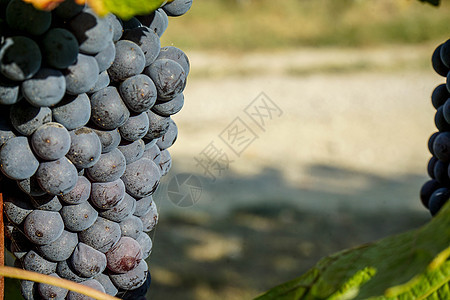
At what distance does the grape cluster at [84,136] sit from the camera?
0.52 meters

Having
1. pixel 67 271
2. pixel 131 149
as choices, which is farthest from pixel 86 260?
pixel 131 149

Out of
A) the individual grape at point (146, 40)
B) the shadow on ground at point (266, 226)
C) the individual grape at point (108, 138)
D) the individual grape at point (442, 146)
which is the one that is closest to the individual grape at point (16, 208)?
the individual grape at point (108, 138)

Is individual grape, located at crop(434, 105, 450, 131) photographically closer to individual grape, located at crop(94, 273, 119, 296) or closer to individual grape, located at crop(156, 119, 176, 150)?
individual grape, located at crop(156, 119, 176, 150)

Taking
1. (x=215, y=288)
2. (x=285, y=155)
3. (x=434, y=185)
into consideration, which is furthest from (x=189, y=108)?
(x=434, y=185)

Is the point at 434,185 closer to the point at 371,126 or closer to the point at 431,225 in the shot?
the point at 431,225

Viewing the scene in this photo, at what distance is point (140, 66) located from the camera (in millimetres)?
611

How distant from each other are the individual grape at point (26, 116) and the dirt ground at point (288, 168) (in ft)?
4.60

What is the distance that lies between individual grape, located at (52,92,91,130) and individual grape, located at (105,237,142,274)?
0.18 meters

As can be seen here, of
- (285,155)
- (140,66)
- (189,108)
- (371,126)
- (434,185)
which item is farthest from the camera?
(189,108)

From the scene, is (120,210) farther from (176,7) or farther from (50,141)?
(176,7)

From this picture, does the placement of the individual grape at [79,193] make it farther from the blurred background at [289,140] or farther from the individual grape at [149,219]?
the blurred background at [289,140]

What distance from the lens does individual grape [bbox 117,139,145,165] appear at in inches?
26.0

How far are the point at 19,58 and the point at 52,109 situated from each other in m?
0.08

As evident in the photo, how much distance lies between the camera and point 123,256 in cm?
70
